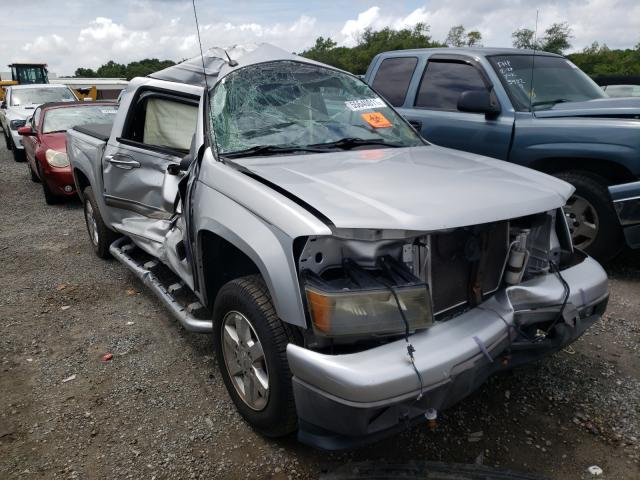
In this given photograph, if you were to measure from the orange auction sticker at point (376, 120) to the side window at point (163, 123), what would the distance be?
1.23m

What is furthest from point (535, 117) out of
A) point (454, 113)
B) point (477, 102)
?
point (454, 113)

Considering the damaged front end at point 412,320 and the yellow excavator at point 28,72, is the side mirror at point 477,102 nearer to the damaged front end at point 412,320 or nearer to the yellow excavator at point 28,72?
the damaged front end at point 412,320

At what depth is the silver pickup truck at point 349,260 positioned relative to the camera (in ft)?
6.32

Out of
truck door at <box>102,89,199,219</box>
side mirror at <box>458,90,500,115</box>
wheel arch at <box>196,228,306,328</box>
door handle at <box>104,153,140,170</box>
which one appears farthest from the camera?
side mirror at <box>458,90,500,115</box>

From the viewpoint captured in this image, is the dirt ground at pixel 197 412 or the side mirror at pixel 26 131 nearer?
the dirt ground at pixel 197 412

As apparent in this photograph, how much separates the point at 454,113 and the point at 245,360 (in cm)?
371

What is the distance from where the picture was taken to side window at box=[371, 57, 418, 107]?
566 cm

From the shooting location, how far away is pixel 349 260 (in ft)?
6.97

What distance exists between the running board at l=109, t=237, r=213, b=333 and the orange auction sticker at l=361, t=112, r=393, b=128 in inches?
64.2

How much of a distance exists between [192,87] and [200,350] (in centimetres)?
181

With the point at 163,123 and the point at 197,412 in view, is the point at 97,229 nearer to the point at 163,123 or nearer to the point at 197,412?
the point at 163,123

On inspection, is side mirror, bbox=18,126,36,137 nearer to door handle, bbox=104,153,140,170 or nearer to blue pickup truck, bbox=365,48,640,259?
door handle, bbox=104,153,140,170

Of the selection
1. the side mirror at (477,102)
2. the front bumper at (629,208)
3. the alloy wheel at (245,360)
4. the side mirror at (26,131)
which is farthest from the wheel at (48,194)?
the front bumper at (629,208)

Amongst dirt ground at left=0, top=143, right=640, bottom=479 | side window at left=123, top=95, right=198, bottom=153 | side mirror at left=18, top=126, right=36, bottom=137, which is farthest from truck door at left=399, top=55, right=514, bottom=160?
side mirror at left=18, top=126, right=36, bottom=137
